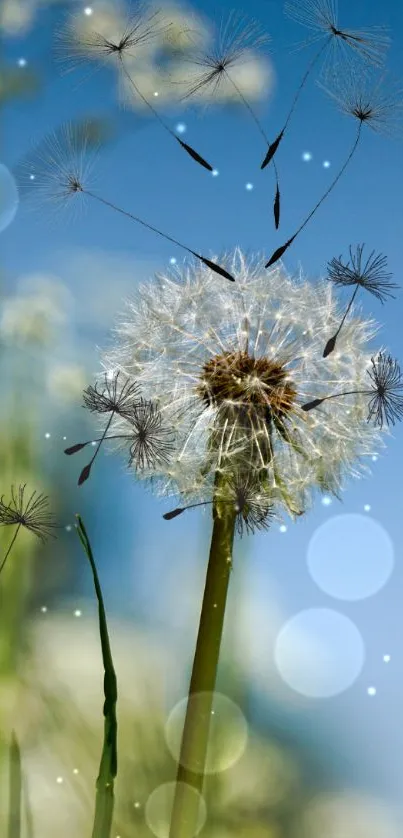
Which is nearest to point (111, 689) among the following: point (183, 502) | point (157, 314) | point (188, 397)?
point (183, 502)

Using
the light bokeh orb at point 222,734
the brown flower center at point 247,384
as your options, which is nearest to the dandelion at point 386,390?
the brown flower center at point 247,384

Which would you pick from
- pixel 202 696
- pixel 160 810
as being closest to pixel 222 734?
pixel 160 810

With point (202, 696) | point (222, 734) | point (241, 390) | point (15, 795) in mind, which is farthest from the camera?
point (222, 734)

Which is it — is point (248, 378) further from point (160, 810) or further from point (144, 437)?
point (160, 810)

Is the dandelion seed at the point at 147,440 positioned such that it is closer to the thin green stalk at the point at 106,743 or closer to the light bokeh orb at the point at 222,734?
the thin green stalk at the point at 106,743

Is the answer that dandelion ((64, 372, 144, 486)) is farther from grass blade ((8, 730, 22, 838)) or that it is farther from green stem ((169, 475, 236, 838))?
grass blade ((8, 730, 22, 838))

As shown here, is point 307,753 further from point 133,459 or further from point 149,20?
point 149,20
